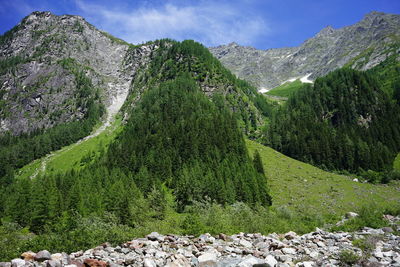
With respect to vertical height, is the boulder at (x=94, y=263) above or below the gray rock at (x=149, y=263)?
above

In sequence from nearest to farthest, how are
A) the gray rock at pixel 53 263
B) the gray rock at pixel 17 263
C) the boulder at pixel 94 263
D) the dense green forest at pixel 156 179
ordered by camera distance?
the gray rock at pixel 17 263, the gray rock at pixel 53 263, the boulder at pixel 94 263, the dense green forest at pixel 156 179

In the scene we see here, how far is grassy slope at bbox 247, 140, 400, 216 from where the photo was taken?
74688mm

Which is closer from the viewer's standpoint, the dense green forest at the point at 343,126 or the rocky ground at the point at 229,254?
the rocky ground at the point at 229,254

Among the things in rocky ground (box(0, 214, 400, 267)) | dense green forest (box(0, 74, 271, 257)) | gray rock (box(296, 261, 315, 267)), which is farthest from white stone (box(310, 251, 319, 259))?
dense green forest (box(0, 74, 271, 257))

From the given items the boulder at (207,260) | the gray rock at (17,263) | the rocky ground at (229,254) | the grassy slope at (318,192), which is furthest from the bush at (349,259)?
the grassy slope at (318,192)

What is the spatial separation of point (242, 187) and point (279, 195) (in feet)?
45.4

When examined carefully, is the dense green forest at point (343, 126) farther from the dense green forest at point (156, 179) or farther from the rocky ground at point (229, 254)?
the rocky ground at point (229, 254)

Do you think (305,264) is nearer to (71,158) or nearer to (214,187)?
(214,187)

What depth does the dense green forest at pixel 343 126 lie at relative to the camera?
437 ft

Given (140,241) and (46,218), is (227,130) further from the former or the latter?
(140,241)

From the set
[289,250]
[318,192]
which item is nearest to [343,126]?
[318,192]

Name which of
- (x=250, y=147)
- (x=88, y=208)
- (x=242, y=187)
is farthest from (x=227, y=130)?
(x=88, y=208)

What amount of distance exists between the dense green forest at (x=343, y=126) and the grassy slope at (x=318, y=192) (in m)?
30.2

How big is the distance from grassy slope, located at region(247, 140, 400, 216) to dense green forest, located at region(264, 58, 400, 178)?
1189 inches
